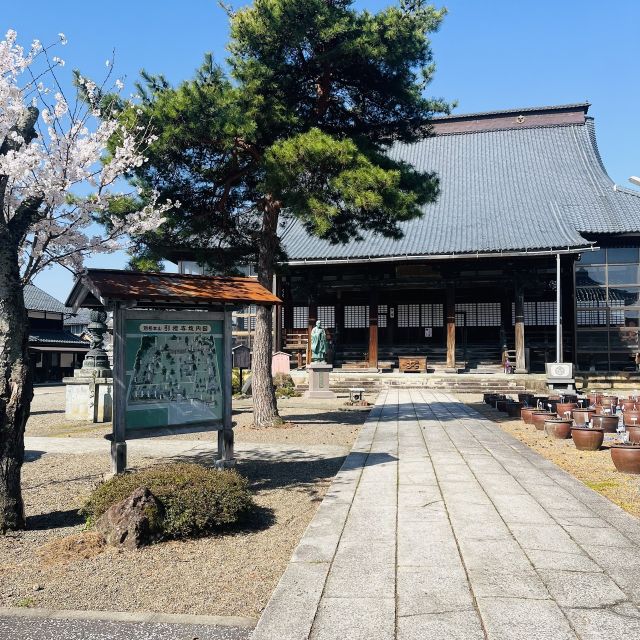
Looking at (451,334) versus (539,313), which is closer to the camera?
(451,334)

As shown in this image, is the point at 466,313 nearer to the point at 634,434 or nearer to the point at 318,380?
the point at 318,380

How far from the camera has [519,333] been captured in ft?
69.7

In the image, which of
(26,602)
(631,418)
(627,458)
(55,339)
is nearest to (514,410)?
(631,418)

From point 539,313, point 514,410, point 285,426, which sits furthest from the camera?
point 539,313

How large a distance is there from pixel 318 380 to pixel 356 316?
7.28 metres

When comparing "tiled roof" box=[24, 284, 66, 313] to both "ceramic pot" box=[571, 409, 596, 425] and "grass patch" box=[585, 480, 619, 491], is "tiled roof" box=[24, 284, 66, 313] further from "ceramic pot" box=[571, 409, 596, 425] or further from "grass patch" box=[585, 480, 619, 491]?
"grass patch" box=[585, 480, 619, 491]

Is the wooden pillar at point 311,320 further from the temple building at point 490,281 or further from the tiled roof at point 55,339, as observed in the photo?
the tiled roof at point 55,339

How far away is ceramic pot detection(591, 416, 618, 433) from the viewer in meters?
10.4

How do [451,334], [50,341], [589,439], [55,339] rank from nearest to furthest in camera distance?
[589,439], [451,334], [50,341], [55,339]

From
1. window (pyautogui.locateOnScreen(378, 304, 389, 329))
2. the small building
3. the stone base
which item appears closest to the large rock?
the stone base

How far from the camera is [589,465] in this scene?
7.76 m

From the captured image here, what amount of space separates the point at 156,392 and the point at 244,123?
5470mm

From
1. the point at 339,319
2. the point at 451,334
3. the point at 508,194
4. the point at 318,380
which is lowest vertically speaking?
the point at 318,380

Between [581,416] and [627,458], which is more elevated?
[581,416]
